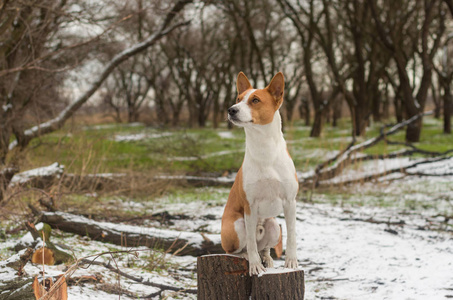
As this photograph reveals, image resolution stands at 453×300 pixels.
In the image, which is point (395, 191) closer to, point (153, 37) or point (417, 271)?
point (417, 271)

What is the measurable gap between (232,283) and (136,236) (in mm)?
2189

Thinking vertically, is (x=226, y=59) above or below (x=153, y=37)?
above

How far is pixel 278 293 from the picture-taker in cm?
296

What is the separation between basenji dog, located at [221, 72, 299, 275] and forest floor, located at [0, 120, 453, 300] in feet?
2.46

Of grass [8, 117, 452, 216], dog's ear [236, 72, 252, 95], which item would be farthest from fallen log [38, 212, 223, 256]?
dog's ear [236, 72, 252, 95]

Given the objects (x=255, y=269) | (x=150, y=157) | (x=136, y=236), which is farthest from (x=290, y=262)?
(x=150, y=157)

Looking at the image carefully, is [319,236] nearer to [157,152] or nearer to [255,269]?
[255,269]

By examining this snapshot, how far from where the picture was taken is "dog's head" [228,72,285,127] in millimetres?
2621

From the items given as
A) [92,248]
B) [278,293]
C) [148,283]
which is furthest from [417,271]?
[92,248]

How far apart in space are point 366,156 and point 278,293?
274 inches

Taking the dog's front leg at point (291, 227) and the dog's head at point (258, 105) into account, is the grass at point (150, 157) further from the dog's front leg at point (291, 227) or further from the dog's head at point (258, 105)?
the dog's head at point (258, 105)

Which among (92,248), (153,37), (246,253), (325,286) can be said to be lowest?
(325,286)

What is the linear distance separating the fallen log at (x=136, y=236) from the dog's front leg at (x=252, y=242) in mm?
1982

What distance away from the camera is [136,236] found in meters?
5.01
